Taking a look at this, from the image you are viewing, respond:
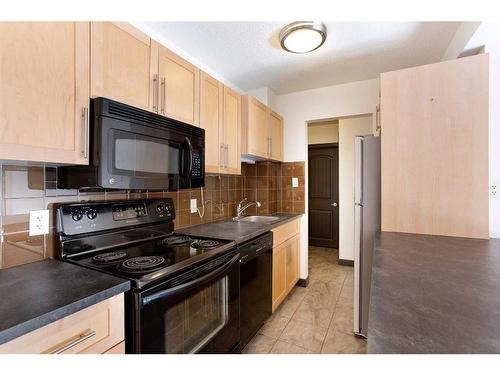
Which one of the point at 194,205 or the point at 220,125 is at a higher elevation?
the point at 220,125

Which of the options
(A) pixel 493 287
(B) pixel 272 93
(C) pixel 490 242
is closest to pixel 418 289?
(A) pixel 493 287

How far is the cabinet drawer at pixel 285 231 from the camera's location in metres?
2.22

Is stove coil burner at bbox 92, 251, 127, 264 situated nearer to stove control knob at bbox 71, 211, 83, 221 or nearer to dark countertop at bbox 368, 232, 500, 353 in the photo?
stove control knob at bbox 71, 211, 83, 221

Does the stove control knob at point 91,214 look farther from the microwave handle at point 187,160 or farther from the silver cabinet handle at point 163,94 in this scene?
the silver cabinet handle at point 163,94

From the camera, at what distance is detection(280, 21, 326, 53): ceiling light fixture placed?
167 centimetres

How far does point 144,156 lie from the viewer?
1.29 metres

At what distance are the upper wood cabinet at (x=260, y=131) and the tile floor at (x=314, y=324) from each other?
1.57 metres

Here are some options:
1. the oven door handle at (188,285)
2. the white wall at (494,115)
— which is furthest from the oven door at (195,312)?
the white wall at (494,115)

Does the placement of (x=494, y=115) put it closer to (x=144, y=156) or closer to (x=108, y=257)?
(x=144, y=156)

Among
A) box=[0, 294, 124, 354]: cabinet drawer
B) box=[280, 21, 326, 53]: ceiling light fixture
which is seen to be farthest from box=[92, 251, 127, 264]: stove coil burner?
box=[280, 21, 326, 53]: ceiling light fixture

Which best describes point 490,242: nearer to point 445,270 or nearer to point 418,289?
point 445,270

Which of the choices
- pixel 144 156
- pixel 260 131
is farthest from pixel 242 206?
pixel 144 156

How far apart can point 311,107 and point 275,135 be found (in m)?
0.58
